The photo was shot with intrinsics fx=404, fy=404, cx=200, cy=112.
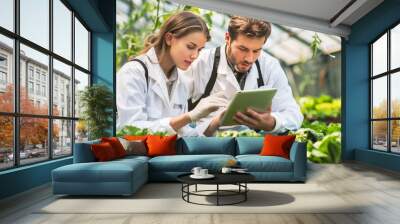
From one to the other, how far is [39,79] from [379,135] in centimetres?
672

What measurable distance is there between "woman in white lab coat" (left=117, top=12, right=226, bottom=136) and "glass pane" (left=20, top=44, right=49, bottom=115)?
8.41 feet

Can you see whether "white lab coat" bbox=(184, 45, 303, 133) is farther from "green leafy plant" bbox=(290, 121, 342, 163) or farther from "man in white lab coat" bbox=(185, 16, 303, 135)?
"green leafy plant" bbox=(290, 121, 342, 163)

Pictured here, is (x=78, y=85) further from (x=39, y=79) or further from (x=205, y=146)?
(x=205, y=146)

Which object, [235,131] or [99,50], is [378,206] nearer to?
[235,131]

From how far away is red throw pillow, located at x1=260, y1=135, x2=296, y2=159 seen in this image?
20.6ft

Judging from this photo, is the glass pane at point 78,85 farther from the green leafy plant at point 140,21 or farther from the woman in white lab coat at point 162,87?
the green leafy plant at point 140,21

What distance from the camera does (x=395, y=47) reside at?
782 centimetres

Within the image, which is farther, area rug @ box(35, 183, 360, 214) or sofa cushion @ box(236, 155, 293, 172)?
sofa cushion @ box(236, 155, 293, 172)

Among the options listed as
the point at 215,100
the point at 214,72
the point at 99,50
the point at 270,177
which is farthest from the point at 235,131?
the point at 99,50

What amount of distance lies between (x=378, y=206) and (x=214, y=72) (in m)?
4.97

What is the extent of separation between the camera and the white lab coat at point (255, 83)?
28.2 ft

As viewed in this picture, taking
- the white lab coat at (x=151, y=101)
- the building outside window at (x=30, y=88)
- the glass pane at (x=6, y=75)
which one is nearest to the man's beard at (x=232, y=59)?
the white lab coat at (x=151, y=101)

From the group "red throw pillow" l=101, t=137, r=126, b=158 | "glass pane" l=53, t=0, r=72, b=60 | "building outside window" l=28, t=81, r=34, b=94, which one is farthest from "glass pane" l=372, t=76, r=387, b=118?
"building outside window" l=28, t=81, r=34, b=94

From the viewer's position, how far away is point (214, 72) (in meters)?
8.66
